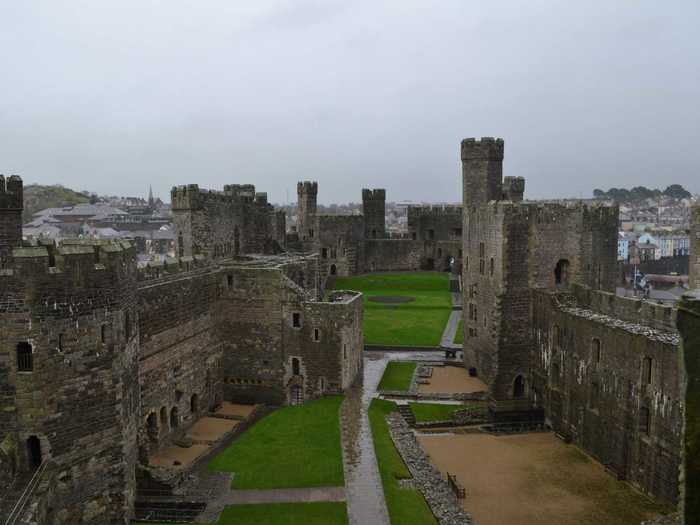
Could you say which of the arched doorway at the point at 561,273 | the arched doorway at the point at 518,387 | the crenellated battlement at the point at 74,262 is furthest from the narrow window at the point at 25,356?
the arched doorway at the point at 561,273

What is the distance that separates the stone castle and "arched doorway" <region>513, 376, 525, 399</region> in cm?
21

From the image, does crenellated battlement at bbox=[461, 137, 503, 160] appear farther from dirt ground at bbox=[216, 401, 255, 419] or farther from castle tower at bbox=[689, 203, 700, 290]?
dirt ground at bbox=[216, 401, 255, 419]

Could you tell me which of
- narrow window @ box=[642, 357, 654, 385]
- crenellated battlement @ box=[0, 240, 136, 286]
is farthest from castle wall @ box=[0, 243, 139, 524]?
narrow window @ box=[642, 357, 654, 385]

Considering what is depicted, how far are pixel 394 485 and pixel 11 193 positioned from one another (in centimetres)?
1670

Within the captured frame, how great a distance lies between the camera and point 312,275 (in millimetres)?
39438

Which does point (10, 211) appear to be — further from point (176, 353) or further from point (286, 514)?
point (286, 514)

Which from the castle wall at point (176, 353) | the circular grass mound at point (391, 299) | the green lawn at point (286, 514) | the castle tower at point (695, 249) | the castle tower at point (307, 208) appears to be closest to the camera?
the green lawn at point (286, 514)

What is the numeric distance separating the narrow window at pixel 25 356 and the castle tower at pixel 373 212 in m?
63.4

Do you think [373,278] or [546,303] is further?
[373,278]

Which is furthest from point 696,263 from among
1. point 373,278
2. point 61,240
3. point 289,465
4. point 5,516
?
point 373,278

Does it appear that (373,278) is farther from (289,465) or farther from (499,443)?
(289,465)

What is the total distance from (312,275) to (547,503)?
19.7 meters

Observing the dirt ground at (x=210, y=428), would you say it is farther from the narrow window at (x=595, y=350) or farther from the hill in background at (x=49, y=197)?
the hill in background at (x=49, y=197)

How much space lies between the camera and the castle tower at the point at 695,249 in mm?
27453
